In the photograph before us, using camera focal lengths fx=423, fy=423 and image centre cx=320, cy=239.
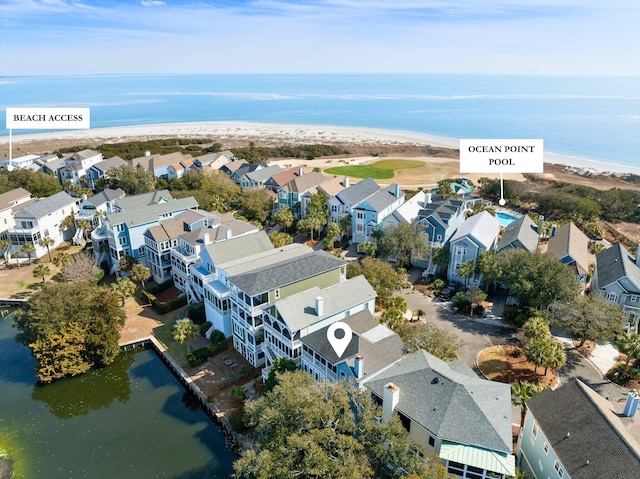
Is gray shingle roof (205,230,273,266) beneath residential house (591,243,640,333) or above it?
above

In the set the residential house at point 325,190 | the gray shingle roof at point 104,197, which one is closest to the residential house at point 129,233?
the gray shingle roof at point 104,197

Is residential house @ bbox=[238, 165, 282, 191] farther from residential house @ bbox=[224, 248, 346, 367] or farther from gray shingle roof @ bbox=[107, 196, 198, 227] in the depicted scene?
residential house @ bbox=[224, 248, 346, 367]

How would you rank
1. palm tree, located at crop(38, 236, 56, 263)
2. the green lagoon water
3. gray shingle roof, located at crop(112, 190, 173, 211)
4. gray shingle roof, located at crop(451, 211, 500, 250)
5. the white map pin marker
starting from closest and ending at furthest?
the white map pin marker < the green lagoon water < gray shingle roof, located at crop(451, 211, 500, 250) < palm tree, located at crop(38, 236, 56, 263) < gray shingle roof, located at crop(112, 190, 173, 211)

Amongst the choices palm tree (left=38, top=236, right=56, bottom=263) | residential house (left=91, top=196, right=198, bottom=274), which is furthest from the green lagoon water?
palm tree (left=38, top=236, right=56, bottom=263)

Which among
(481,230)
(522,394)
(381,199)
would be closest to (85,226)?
(381,199)

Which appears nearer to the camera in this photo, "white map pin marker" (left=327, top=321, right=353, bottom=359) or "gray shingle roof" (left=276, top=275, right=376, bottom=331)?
"white map pin marker" (left=327, top=321, right=353, bottom=359)

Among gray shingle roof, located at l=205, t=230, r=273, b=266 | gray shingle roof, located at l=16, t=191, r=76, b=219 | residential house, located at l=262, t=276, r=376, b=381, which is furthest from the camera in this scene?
gray shingle roof, located at l=16, t=191, r=76, b=219
